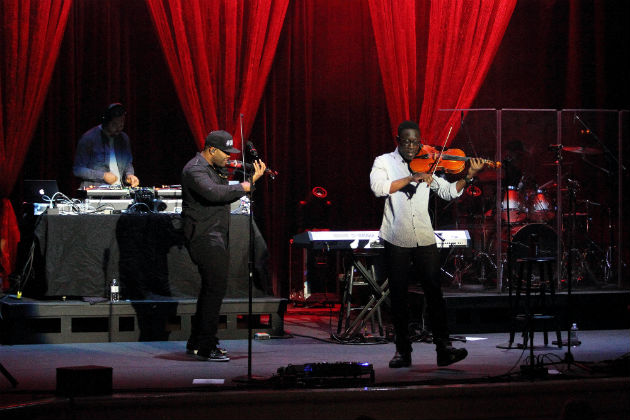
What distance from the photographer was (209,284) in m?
7.82

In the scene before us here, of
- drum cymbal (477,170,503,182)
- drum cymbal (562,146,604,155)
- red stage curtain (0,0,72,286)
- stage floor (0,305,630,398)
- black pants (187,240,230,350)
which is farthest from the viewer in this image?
red stage curtain (0,0,72,286)

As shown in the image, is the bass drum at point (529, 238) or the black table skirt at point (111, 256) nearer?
the black table skirt at point (111, 256)

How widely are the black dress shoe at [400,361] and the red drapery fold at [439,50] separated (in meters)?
4.01

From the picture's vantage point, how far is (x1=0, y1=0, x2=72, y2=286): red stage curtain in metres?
10.4

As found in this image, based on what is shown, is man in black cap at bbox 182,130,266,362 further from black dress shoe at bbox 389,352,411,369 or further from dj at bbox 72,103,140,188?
dj at bbox 72,103,140,188

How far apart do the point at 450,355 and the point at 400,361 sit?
1.36 ft

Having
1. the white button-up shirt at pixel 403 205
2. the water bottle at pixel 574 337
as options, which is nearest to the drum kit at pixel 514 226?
the water bottle at pixel 574 337

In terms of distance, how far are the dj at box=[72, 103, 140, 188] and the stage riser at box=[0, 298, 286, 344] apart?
4.81 feet

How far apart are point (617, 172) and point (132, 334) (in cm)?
566

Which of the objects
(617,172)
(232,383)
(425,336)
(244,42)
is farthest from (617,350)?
(244,42)

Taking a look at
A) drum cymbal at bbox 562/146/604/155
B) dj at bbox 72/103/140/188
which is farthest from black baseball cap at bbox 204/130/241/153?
drum cymbal at bbox 562/146/604/155

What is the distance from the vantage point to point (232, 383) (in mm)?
6566

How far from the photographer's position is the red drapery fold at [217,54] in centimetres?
1069

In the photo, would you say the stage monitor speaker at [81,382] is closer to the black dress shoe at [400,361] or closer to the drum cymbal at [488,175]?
the black dress shoe at [400,361]
